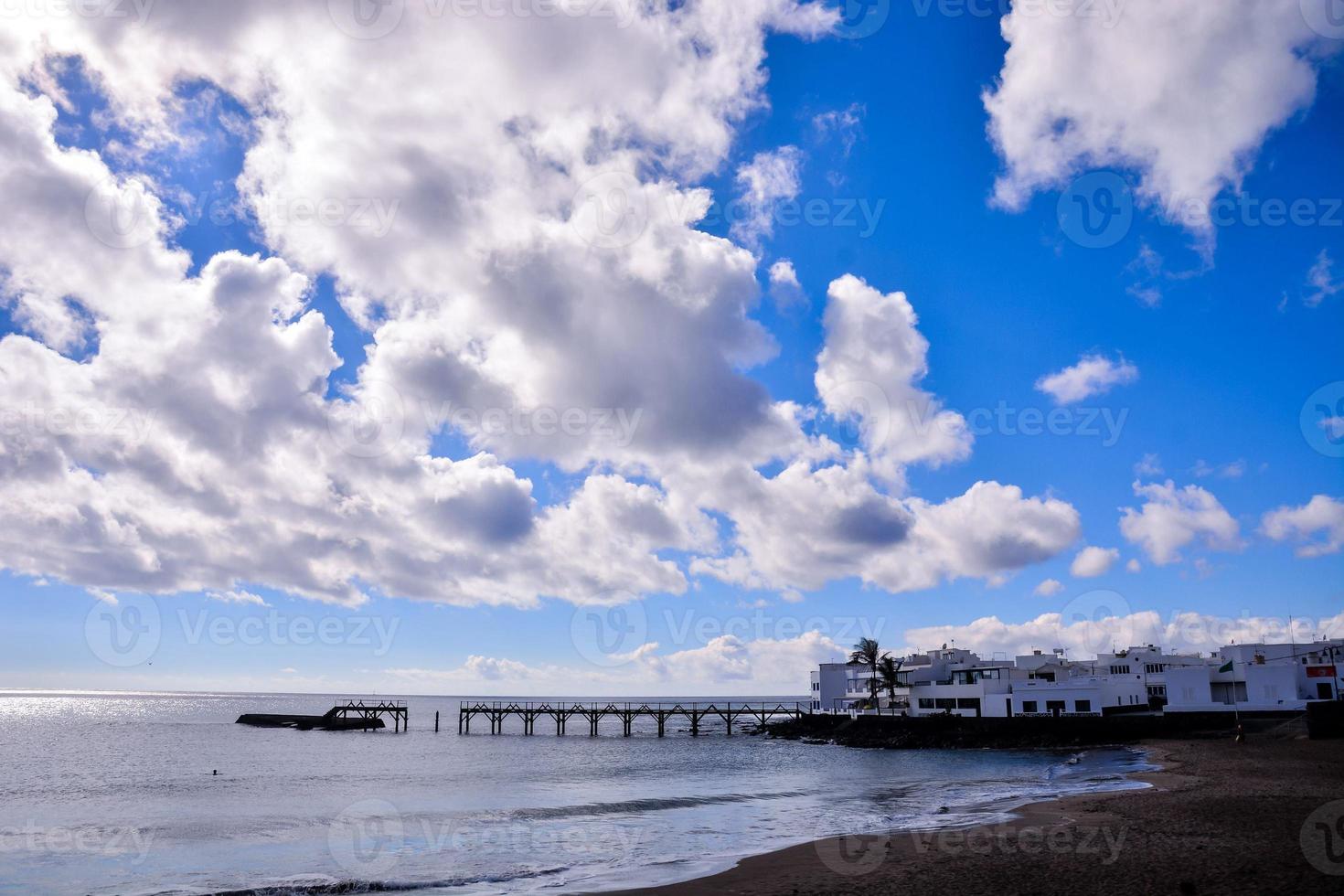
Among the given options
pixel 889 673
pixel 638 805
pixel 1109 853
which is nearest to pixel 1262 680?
pixel 889 673

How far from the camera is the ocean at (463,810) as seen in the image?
86.3 feet

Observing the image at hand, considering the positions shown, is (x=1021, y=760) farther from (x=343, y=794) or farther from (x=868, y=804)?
(x=343, y=794)

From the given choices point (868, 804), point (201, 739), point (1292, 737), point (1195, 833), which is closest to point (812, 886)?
point (1195, 833)

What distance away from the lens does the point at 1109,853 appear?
22484mm

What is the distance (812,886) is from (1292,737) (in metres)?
49.1

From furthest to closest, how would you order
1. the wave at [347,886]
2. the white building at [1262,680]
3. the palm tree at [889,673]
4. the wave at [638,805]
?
1. the palm tree at [889,673]
2. the white building at [1262,680]
3. the wave at [638,805]
4. the wave at [347,886]

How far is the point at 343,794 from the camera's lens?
47.9m

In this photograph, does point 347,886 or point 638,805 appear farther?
point 638,805

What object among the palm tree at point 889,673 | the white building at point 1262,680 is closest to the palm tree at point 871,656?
the palm tree at point 889,673

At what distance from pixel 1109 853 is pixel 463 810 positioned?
2898 centimetres

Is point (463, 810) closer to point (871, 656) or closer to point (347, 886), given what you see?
point (347, 886)

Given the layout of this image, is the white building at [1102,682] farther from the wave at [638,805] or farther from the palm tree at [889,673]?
the wave at [638,805]

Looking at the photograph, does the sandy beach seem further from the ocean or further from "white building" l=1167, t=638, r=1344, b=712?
"white building" l=1167, t=638, r=1344, b=712

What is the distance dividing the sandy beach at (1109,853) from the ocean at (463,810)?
2.83 m
